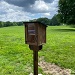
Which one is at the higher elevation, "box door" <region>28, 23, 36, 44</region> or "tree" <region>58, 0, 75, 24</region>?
A: "tree" <region>58, 0, 75, 24</region>

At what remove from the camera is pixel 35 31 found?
3727 millimetres

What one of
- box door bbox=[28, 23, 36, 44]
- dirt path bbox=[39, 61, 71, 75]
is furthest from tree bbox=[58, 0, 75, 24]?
box door bbox=[28, 23, 36, 44]

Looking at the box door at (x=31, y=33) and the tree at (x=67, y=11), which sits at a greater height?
the tree at (x=67, y=11)

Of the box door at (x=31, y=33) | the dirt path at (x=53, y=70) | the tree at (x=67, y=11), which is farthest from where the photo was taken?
the tree at (x=67, y=11)

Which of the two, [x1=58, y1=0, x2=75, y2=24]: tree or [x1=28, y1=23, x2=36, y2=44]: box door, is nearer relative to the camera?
[x1=28, y1=23, x2=36, y2=44]: box door

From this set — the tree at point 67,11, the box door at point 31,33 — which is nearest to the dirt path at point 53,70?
the box door at point 31,33

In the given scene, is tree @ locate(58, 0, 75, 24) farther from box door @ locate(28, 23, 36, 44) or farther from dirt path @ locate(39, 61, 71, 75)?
box door @ locate(28, 23, 36, 44)

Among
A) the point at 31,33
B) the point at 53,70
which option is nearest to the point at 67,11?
the point at 53,70

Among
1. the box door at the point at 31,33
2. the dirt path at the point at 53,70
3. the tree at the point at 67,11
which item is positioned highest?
the tree at the point at 67,11

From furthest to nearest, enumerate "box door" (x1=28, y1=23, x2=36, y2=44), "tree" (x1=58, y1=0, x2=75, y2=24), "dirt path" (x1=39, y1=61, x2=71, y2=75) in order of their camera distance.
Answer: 1. "tree" (x1=58, y1=0, x2=75, y2=24)
2. "dirt path" (x1=39, y1=61, x2=71, y2=75)
3. "box door" (x1=28, y1=23, x2=36, y2=44)

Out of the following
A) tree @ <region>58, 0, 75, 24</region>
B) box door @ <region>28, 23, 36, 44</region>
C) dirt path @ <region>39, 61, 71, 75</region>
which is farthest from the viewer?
tree @ <region>58, 0, 75, 24</region>

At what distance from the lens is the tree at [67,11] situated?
29862mm

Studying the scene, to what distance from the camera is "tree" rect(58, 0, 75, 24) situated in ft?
98.0

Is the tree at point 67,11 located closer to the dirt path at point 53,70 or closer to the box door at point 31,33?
the dirt path at point 53,70
